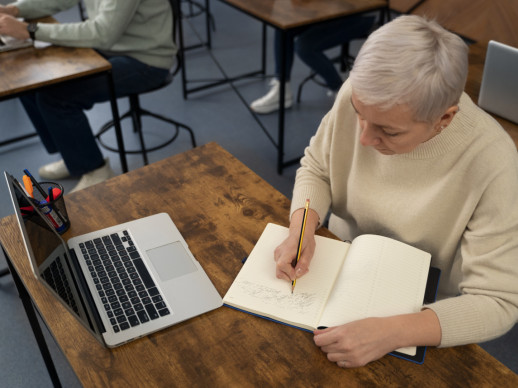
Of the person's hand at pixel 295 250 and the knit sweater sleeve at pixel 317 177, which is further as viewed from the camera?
the knit sweater sleeve at pixel 317 177

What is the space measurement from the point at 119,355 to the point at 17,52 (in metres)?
1.63

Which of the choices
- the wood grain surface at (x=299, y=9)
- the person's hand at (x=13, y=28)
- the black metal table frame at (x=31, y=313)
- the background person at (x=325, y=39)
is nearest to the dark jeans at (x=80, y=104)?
the person's hand at (x=13, y=28)

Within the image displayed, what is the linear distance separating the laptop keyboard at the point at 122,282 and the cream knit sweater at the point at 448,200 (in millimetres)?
406

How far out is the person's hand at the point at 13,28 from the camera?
6.77ft

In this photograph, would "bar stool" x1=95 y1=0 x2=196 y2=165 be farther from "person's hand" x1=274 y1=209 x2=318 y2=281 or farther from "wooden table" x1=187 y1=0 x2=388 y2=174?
→ "person's hand" x1=274 y1=209 x2=318 y2=281

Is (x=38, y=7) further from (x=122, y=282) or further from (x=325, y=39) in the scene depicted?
(x=122, y=282)

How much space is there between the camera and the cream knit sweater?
A: 0.98 metres

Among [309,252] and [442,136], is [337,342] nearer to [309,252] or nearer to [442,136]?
[309,252]

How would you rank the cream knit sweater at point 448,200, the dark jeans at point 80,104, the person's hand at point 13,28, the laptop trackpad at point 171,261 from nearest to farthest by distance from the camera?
the cream knit sweater at point 448,200
the laptop trackpad at point 171,261
the person's hand at point 13,28
the dark jeans at point 80,104

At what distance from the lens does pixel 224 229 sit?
4.01ft

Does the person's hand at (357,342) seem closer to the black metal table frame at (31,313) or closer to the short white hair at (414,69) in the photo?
the short white hair at (414,69)

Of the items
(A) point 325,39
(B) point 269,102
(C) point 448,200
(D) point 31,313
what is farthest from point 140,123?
(C) point 448,200

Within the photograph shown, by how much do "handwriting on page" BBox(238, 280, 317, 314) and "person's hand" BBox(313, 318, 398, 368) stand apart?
0.08m

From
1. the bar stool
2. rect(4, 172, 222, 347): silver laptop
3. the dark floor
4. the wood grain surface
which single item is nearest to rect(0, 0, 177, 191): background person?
the bar stool
